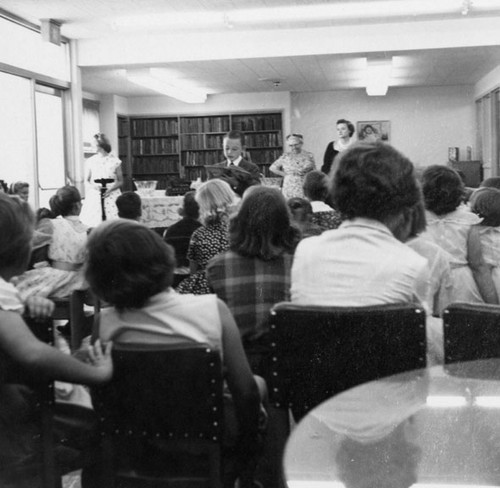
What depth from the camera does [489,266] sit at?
3.31 m

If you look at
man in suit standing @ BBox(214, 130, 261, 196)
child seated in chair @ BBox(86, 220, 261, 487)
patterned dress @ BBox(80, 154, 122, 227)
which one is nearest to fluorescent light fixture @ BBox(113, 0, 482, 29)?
patterned dress @ BBox(80, 154, 122, 227)

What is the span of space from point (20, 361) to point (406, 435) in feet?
2.87

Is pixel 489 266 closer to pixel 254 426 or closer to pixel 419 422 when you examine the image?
pixel 254 426

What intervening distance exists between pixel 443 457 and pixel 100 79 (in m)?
11.8

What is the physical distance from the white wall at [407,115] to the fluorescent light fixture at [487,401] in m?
14.5

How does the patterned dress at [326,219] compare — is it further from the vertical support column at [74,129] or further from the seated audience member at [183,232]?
the vertical support column at [74,129]

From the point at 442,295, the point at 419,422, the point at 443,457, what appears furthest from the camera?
the point at 442,295

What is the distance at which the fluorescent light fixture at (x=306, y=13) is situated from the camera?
7.76m

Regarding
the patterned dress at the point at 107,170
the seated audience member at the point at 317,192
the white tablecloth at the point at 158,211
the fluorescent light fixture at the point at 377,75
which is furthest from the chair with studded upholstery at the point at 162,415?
the fluorescent light fixture at the point at 377,75

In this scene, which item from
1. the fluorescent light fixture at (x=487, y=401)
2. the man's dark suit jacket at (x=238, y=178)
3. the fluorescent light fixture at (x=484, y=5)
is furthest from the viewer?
the fluorescent light fixture at (x=484, y=5)

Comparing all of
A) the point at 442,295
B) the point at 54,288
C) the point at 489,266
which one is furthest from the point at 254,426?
the point at 54,288

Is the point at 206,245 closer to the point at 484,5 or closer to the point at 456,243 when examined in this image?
the point at 456,243

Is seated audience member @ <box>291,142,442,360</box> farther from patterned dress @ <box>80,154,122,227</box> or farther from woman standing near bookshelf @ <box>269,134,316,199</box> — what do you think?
patterned dress @ <box>80,154,122,227</box>

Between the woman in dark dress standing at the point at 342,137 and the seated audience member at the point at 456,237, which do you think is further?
the woman in dark dress standing at the point at 342,137
